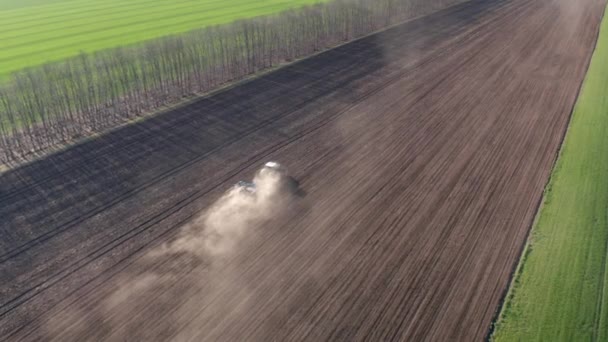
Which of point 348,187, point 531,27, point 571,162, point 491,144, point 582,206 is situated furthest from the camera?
point 531,27

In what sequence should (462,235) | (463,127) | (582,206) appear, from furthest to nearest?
(463,127) < (582,206) < (462,235)

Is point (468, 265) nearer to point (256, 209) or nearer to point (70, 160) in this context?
point (256, 209)

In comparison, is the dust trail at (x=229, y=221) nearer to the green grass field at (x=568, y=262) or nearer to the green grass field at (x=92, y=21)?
the green grass field at (x=568, y=262)

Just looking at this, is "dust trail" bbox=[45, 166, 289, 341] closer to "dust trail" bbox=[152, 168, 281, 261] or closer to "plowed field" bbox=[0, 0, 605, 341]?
"dust trail" bbox=[152, 168, 281, 261]

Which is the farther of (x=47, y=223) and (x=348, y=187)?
(x=348, y=187)

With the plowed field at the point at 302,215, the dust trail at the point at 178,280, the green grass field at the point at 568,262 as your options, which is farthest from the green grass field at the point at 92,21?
the green grass field at the point at 568,262

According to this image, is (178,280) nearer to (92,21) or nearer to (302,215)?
(302,215)

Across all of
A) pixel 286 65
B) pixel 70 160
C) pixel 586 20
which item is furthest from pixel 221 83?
pixel 586 20
